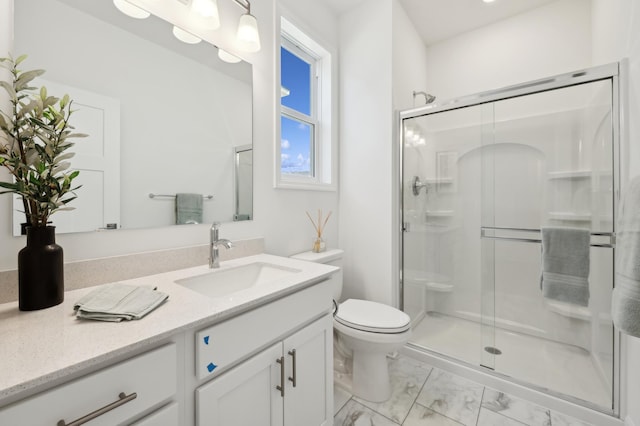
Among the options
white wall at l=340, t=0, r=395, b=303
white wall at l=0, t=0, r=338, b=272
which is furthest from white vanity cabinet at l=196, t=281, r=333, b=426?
white wall at l=340, t=0, r=395, b=303

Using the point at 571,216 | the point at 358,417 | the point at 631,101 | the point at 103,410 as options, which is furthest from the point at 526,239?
the point at 103,410

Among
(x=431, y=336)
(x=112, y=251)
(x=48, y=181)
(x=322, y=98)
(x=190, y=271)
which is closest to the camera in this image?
(x=48, y=181)

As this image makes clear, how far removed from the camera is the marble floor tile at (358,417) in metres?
1.44

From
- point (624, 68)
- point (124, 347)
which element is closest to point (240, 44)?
point (124, 347)

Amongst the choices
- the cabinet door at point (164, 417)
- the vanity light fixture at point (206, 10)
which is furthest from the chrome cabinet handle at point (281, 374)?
the vanity light fixture at point (206, 10)

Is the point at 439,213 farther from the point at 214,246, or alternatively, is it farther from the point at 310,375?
the point at 214,246

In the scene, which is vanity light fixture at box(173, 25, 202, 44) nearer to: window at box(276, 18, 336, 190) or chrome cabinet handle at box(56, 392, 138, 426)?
window at box(276, 18, 336, 190)

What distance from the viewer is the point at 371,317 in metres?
1.67

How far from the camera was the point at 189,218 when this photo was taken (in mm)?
1315

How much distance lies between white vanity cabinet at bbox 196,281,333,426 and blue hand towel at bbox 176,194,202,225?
65cm

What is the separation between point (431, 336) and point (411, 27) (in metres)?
2.62

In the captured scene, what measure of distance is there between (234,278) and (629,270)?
1458 mm

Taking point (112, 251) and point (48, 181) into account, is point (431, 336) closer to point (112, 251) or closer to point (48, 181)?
point (112, 251)

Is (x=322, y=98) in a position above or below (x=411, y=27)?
below
